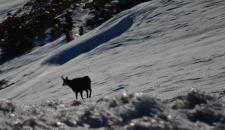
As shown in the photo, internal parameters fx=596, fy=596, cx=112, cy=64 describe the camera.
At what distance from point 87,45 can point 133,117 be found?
3323 centimetres

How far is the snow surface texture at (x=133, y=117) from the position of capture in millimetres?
10234

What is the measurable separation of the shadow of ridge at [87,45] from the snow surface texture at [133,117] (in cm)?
3159

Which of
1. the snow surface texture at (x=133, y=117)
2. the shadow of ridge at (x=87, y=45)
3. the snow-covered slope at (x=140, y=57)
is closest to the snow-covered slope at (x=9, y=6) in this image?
the snow-covered slope at (x=140, y=57)

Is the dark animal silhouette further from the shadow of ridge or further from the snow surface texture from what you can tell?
the shadow of ridge

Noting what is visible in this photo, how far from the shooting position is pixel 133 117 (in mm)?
10648

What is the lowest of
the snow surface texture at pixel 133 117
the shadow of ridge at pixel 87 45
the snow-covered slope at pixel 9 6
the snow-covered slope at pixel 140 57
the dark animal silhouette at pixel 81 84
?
the snow-covered slope at pixel 9 6

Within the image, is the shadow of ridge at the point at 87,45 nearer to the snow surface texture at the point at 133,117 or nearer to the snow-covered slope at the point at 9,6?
the snow-covered slope at the point at 9,6

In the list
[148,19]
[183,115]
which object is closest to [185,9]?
[148,19]

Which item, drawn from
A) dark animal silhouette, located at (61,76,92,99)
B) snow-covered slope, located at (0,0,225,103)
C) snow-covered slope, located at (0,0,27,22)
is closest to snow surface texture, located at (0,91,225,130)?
snow-covered slope, located at (0,0,225,103)

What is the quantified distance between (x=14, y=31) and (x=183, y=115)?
48.9 meters

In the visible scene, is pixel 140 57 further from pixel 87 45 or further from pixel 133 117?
pixel 133 117

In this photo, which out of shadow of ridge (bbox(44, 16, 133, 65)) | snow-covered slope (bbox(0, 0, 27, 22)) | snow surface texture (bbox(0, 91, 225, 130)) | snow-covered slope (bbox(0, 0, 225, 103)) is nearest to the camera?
snow surface texture (bbox(0, 91, 225, 130))

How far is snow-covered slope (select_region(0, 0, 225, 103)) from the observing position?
2739 centimetres

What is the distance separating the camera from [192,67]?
2941cm
